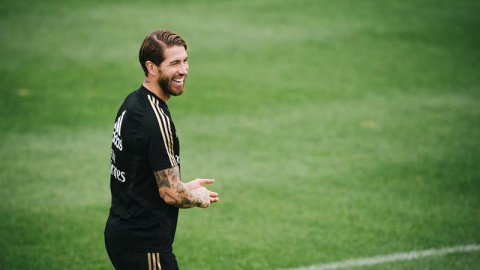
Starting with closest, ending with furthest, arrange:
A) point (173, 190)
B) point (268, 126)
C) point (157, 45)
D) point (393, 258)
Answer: point (173, 190) → point (157, 45) → point (393, 258) → point (268, 126)

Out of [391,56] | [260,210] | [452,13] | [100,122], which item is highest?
[452,13]

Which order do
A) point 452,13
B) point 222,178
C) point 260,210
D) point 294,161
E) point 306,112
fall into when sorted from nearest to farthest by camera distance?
point 260,210, point 222,178, point 294,161, point 306,112, point 452,13

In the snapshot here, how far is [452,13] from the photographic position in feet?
54.8

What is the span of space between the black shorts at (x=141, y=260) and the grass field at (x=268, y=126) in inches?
89.6

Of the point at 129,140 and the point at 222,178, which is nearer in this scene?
the point at 129,140

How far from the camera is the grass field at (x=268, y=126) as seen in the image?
273 inches

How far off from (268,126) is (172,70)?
652cm

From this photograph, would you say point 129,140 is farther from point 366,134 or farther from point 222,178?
point 366,134

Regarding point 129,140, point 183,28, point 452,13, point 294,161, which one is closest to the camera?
point 129,140

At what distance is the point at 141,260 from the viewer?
402 centimetres

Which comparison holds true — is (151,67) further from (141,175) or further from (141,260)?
(141,260)

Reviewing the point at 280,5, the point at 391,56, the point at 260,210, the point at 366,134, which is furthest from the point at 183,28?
the point at 260,210

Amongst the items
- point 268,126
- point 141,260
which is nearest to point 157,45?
point 141,260

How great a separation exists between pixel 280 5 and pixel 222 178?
32.6ft
